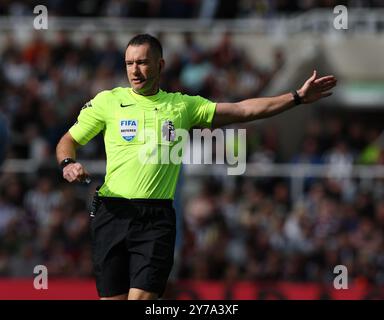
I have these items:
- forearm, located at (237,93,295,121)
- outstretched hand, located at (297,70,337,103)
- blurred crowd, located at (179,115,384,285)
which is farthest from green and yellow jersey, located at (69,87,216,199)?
blurred crowd, located at (179,115,384,285)

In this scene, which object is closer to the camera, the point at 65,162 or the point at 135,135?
the point at 65,162

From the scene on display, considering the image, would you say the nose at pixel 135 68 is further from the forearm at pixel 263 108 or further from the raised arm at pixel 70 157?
the forearm at pixel 263 108

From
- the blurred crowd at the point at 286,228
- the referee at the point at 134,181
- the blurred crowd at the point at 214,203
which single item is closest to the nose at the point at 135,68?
the referee at the point at 134,181

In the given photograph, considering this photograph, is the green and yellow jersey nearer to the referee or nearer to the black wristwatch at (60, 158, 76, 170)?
the referee

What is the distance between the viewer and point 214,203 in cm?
1709

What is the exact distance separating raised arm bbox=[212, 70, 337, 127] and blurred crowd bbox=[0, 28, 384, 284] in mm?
7957

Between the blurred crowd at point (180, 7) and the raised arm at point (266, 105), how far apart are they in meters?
14.2

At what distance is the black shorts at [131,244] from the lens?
7.82 metres

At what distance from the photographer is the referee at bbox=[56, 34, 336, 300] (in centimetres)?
784

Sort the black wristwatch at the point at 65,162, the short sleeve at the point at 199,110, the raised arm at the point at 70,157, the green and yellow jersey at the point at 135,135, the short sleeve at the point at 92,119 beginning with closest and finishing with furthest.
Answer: the raised arm at the point at 70,157, the black wristwatch at the point at 65,162, the green and yellow jersey at the point at 135,135, the short sleeve at the point at 92,119, the short sleeve at the point at 199,110

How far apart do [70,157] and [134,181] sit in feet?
1.47

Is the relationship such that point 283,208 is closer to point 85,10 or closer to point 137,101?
point 85,10

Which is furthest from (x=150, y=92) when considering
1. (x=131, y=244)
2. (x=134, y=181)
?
(x=131, y=244)

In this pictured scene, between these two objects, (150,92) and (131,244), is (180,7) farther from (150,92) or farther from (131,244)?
(131,244)
